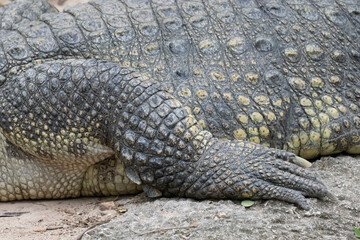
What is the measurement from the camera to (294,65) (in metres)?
4.27

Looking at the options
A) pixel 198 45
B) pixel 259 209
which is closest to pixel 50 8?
pixel 198 45

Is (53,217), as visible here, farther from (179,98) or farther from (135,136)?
(179,98)

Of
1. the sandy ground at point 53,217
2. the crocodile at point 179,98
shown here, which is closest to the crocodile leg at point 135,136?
the crocodile at point 179,98

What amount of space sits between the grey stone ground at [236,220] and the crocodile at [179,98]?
126 millimetres

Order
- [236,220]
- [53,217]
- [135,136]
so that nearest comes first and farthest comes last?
[236,220] < [135,136] < [53,217]

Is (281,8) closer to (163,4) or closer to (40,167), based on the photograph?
(163,4)

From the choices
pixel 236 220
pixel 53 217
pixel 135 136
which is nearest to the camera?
pixel 236 220

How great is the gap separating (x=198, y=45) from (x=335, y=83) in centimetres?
110

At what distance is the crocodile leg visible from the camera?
12.1 feet

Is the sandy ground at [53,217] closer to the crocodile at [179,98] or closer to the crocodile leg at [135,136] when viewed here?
the crocodile at [179,98]

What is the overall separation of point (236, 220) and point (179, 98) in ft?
3.54

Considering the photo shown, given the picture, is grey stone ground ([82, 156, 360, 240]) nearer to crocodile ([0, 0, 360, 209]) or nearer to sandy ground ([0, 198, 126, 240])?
crocodile ([0, 0, 360, 209])

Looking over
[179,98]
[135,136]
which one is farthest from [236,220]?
[179,98]

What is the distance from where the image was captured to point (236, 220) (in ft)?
10.9
